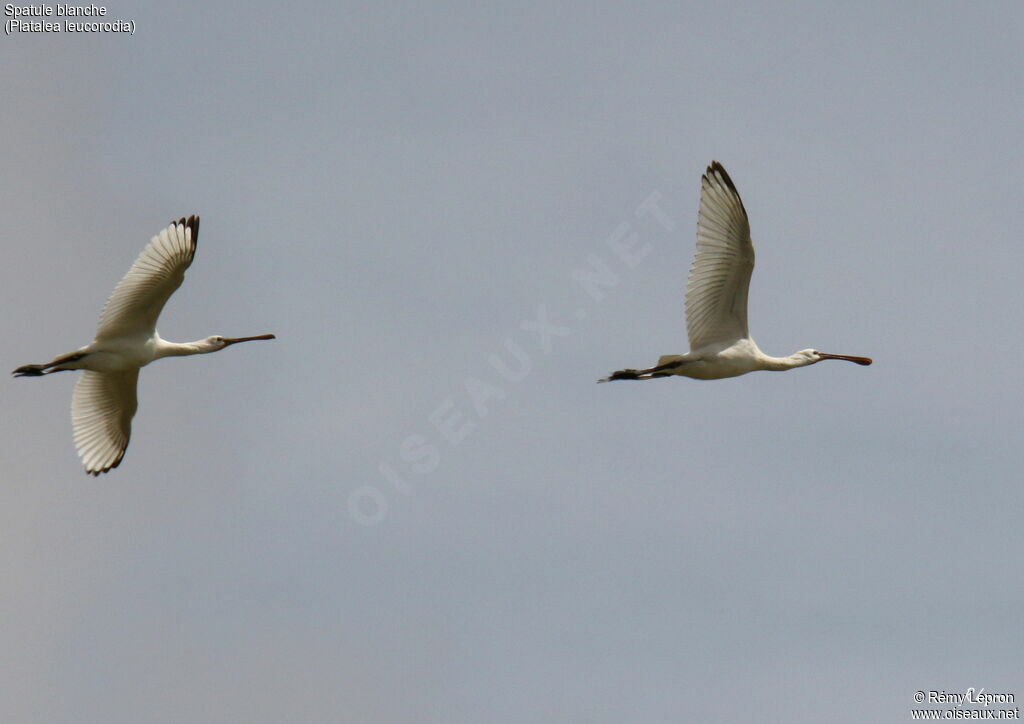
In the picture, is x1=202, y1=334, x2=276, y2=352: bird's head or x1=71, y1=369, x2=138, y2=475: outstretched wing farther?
x1=202, y1=334, x2=276, y2=352: bird's head

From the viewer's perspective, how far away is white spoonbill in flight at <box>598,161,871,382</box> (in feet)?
85.4

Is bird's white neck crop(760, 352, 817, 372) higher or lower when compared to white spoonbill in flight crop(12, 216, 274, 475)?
lower

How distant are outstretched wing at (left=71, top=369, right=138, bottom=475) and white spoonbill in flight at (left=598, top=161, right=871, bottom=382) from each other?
283 inches

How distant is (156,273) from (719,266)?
24.6 ft

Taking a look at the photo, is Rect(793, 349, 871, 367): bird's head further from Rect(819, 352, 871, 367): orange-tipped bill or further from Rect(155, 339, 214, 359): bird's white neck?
Rect(155, 339, 214, 359): bird's white neck

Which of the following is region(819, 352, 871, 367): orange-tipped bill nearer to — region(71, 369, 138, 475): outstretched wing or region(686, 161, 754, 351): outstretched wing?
region(686, 161, 754, 351): outstretched wing

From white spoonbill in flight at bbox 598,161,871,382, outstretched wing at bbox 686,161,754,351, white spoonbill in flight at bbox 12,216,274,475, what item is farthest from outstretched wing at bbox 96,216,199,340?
outstretched wing at bbox 686,161,754,351

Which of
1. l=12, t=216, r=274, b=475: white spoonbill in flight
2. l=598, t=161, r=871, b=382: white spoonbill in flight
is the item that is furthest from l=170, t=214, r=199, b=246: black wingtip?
l=598, t=161, r=871, b=382: white spoonbill in flight

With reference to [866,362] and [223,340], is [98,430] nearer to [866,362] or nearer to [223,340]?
[223,340]

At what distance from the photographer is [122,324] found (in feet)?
90.2

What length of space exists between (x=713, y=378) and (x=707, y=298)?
3.94 ft

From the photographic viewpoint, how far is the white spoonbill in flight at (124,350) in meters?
26.9

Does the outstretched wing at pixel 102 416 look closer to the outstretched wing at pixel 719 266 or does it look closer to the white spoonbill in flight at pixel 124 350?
the white spoonbill in flight at pixel 124 350

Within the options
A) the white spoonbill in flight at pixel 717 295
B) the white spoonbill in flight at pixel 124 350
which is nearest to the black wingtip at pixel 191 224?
the white spoonbill in flight at pixel 124 350
